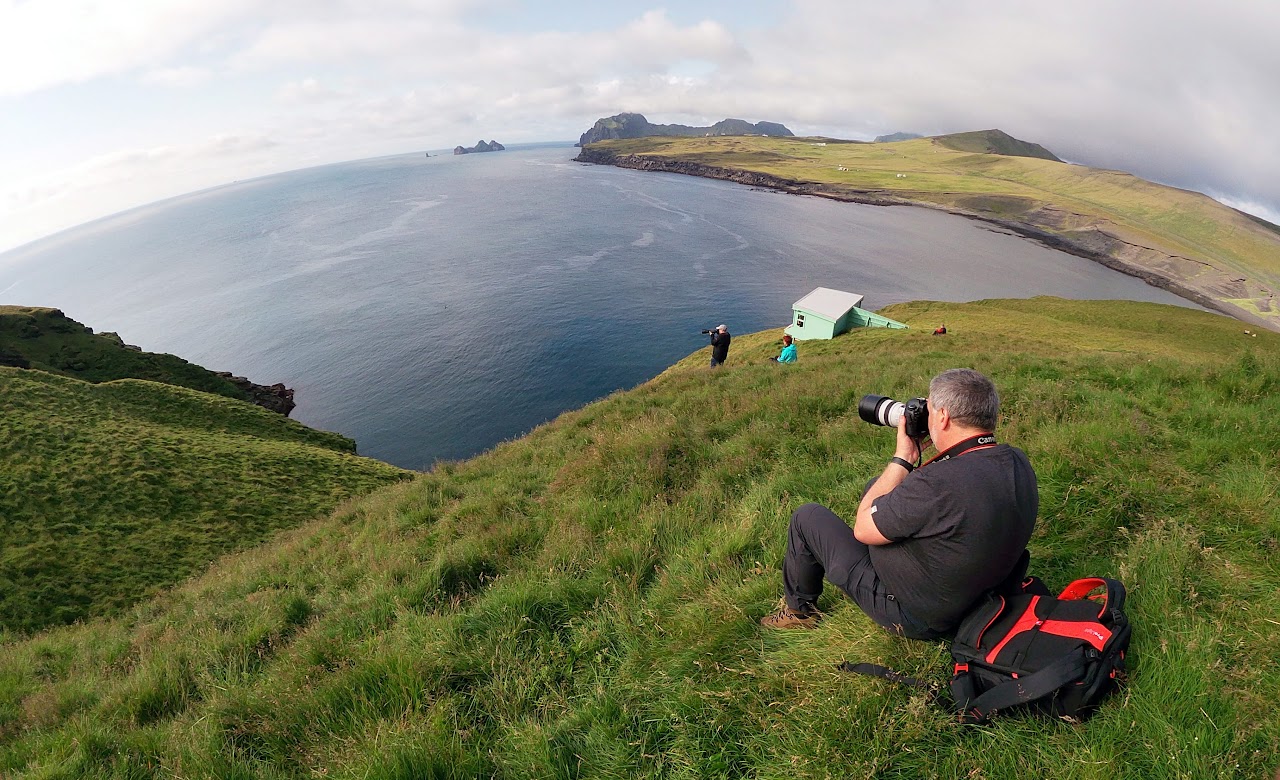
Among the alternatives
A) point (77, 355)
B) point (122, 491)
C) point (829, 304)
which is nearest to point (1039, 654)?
point (122, 491)

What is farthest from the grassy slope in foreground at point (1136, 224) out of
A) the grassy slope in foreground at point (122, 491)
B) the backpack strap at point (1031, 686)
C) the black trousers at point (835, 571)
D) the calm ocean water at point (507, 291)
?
the grassy slope in foreground at point (122, 491)

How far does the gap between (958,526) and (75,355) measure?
2539 inches

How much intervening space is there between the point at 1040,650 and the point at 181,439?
37791 millimetres

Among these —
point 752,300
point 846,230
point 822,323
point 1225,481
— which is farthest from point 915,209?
point 1225,481

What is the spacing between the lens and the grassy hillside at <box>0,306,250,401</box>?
132ft

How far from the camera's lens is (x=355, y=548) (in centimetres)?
895

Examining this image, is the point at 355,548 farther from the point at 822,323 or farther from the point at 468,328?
the point at 468,328

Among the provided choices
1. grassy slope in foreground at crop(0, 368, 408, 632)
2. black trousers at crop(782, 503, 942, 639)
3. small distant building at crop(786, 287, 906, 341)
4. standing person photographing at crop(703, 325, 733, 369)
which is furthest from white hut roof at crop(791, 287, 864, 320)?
black trousers at crop(782, 503, 942, 639)

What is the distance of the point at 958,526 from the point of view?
290 centimetres

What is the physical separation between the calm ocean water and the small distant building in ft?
51.3

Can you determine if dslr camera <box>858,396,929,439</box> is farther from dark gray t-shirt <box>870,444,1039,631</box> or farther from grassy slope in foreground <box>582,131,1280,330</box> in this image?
grassy slope in foreground <box>582,131,1280,330</box>

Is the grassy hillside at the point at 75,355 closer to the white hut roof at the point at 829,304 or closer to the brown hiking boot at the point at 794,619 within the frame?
the brown hiking boot at the point at 794,619

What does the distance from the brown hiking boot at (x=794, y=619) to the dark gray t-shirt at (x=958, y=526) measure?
75 cm

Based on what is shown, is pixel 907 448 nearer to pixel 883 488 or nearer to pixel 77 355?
pixel 883 488
